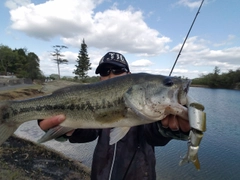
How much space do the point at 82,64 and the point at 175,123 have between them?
63.4 m

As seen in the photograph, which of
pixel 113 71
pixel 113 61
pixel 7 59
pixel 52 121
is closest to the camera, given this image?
→ pixel 52 121

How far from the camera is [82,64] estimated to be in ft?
209

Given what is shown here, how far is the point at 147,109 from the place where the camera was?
253 cm

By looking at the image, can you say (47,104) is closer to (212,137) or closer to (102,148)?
(102,148)

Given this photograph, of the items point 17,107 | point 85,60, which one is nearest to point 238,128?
point 17,107

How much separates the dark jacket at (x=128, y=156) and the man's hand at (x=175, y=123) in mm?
400

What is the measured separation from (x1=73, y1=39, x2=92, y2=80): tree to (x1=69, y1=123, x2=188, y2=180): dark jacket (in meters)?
61.5

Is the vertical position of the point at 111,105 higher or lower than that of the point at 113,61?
lower

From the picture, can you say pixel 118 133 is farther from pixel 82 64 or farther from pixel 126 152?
pixel 82 64

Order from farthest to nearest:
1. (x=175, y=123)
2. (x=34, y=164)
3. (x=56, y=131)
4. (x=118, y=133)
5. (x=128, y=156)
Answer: (x=34, y=164) < (x=128, y=156) < (x=56, y=131) < (x=118, y=133) < (x=175, y=123)

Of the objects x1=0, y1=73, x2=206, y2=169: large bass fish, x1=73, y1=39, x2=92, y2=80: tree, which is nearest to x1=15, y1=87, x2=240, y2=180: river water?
x1=0, y1=73, x2=206, y2=169: large bass fish

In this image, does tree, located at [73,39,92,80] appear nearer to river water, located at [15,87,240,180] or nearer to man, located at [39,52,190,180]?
river water, located at [15,87,240,180]

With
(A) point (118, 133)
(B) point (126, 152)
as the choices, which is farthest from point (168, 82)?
(B) point (126, 152)

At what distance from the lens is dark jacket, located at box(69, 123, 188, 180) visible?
2987 millimetres
